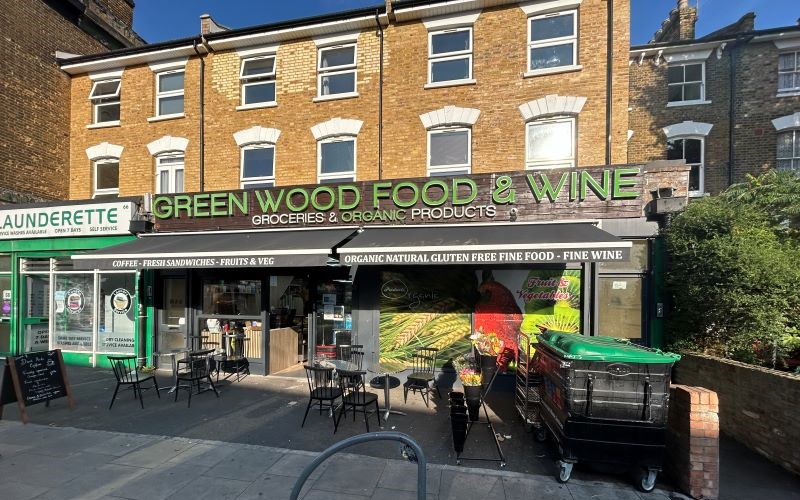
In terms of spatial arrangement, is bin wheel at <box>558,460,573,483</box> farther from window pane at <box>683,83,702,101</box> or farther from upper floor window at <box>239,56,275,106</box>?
window pane at <box>683,83,702,101</box>

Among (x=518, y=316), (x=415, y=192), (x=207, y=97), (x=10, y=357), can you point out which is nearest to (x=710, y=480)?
(x=518, y=316)

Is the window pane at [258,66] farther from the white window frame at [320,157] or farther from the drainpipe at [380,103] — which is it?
the drainpipe at [380,103]

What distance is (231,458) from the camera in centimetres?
460

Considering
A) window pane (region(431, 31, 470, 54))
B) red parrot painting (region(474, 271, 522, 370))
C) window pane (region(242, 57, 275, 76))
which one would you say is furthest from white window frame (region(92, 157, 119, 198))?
red parrot painting (region(474, 271, 522, 370))

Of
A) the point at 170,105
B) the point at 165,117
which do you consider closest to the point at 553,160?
the point at 165,117

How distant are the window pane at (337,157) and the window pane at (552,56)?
459 cm

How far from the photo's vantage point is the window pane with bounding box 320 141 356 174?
8984 mm

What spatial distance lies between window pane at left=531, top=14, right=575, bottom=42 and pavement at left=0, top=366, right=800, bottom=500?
7.94 m

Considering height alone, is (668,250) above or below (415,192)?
below

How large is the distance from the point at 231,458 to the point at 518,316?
537 cm

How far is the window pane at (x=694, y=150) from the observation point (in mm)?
12781

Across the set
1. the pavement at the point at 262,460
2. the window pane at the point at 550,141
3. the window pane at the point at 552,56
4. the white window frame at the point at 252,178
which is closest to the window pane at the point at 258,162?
the white window frame at the point at 252,178

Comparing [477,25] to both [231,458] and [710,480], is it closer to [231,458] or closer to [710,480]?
[710,480]

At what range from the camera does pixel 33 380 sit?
609cm
